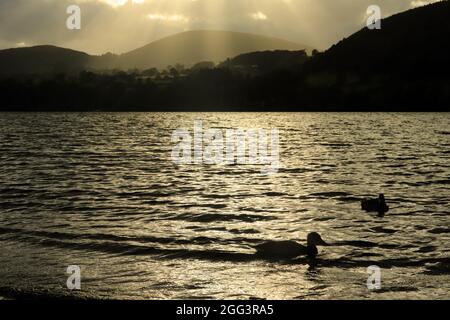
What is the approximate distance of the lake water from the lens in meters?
15.3

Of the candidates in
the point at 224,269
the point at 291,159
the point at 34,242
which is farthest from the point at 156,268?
the point at 291,159

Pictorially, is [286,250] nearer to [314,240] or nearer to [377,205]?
[314,240]

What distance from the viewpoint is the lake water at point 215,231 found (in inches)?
603

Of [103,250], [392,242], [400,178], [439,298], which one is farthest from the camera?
[400,178]

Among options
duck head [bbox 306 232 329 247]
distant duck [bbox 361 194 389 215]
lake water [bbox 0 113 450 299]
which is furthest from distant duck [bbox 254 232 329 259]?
distant duck [bbox 361 194 389 215]

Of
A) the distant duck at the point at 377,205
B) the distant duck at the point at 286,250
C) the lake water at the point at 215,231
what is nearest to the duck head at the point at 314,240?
the distant duck at the point at 286,250

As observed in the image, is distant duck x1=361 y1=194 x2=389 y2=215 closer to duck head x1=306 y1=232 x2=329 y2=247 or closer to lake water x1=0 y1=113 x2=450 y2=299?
lake water x1=0 y1=113 x2=450 y2=299

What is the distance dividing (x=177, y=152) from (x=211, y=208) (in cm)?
3893

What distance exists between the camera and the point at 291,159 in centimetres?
5625

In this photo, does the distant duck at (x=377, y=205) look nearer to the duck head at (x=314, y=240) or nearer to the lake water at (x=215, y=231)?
the lake water at (x=215, y=231)

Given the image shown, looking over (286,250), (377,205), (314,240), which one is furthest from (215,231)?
(377,205)

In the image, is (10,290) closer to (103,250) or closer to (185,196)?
(103,250)

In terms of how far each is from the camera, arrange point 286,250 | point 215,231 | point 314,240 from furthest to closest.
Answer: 1. point 215,231
2. point 314,240
3. point 286,250

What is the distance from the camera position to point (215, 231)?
22.1 meters
